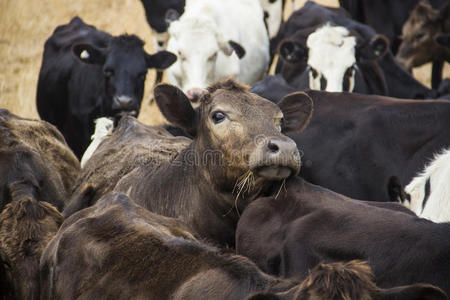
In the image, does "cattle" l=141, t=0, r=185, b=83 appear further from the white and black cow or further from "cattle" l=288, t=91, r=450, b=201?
the white and black cow

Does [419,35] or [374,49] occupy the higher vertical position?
[374,49]

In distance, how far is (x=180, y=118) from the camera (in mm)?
6043

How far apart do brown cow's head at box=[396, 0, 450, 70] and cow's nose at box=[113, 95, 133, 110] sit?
158 inches

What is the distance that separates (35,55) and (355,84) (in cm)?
878

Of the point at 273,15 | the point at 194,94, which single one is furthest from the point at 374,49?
the point at 273,15

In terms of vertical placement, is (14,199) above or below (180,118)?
below

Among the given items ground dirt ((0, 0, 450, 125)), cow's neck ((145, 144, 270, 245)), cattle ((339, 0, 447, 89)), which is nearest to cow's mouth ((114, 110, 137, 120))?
cow's neck ((145, 144, 270, 245))

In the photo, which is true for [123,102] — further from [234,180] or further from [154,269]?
[154,269]

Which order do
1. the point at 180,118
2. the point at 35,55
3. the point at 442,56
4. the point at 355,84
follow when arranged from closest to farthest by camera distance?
the point at 180,118 < the point at 355,84 < the point at 442,56 < the point at 35,55

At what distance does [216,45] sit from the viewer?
9.43 m

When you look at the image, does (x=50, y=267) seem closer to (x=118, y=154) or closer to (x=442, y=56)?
(x=118, y=154)

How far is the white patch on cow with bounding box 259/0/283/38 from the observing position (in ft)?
41.1

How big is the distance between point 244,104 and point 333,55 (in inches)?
154

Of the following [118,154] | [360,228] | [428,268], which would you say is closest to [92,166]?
[118,154]
